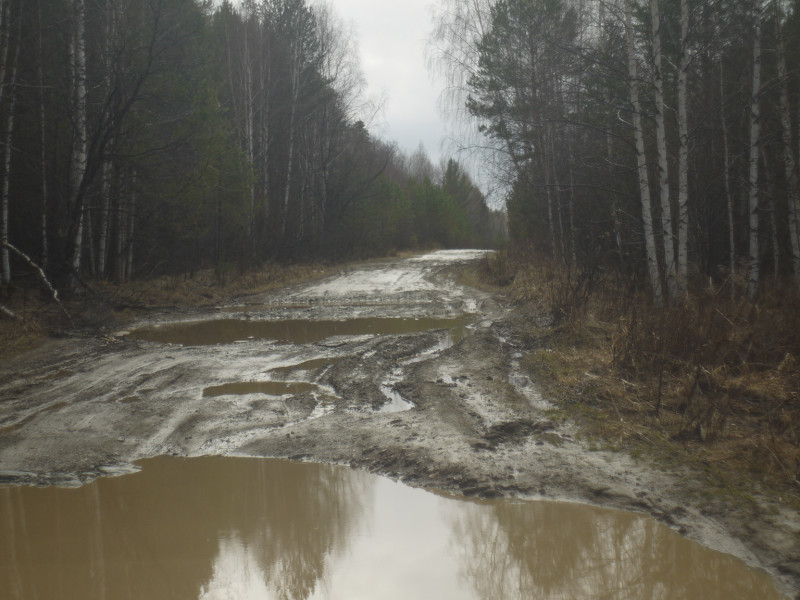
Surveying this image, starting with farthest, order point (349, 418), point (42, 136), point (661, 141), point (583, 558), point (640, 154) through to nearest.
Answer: point (42, 136), point (640, 154), point (661, 141), point (349, 418), point (583, 558)

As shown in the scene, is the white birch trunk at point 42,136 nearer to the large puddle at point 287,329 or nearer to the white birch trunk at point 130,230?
the white birch trunk at point 130,230

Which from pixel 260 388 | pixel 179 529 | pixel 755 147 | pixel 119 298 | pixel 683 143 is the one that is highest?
pixel 755 147

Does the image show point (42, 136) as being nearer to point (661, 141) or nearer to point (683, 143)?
point (661, 141)

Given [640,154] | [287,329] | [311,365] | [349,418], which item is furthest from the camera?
[287,329]

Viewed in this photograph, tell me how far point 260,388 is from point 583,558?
400 centimetres

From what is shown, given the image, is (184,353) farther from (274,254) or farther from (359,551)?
(274,254)

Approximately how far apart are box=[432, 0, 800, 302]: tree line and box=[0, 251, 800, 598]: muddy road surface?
412 cm

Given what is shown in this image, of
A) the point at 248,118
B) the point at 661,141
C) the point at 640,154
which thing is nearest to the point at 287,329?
the point at 640,154

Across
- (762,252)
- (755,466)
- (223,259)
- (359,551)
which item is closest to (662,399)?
(755,466)

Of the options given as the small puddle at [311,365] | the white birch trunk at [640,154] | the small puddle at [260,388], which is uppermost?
the white birch trunk at [640,154]

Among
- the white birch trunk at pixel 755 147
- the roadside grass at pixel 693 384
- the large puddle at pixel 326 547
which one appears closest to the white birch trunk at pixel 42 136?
the large puddle at pixel 326 547

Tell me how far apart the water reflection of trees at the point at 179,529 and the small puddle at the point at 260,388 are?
1.72 meters

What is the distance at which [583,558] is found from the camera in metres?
3.09

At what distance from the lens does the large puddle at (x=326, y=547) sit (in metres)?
2.86
